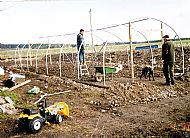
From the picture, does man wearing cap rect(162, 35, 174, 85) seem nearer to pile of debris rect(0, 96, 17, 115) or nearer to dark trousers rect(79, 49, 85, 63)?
dark trousers rect(79, 49, 85, 63)

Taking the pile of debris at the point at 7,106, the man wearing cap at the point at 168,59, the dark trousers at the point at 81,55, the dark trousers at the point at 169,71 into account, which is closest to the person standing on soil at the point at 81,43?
the dark trousers at the point at 81,55

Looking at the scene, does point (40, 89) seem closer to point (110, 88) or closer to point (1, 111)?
point (110, 88)

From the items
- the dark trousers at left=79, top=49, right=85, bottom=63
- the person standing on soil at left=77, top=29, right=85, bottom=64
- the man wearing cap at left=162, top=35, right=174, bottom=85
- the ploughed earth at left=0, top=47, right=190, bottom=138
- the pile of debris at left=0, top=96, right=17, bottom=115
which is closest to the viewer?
the ploughed earth at left=0, top=47, right=190, bottom=138

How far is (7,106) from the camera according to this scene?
8.62 m

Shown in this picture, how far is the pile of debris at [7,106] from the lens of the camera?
8.28 metres

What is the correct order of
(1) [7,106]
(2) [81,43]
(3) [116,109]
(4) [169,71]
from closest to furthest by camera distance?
(1) [7,106]
(3) [116,109]
(4) [169,71]
(2) [81,43]

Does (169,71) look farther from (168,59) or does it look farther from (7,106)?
(7,106)

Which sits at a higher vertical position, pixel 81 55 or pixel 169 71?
pixel 81 55

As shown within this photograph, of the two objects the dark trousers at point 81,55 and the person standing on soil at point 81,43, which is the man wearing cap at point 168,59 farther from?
the dark trousers at point 81,55

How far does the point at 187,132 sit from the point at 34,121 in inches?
128

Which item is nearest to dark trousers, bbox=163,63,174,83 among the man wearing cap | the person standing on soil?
the man wearing cap

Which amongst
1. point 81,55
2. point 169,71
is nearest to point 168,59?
point 169,71

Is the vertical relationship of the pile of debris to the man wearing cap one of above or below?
below

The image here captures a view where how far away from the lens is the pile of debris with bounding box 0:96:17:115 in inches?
326
